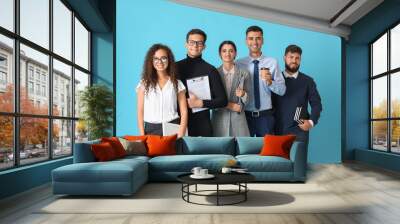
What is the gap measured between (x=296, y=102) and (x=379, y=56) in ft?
7.70

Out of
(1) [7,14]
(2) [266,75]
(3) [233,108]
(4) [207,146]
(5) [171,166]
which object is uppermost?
(1) [7,14]

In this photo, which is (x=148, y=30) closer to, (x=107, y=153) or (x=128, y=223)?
(x=107, y=153)

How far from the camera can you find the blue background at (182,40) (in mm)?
8750

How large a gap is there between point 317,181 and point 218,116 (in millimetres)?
2362

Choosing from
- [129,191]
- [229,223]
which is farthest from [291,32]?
[229,223]

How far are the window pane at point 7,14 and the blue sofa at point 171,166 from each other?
1752 millimetres

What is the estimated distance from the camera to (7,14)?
5074mm

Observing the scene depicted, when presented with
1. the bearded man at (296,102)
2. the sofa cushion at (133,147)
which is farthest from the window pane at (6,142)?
the bearded man at (296,102)

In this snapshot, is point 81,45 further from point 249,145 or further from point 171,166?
point 249,145

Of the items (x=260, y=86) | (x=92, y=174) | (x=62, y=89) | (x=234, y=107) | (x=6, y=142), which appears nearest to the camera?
(x=92, y=174)

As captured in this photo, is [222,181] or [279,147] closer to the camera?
[222,181]

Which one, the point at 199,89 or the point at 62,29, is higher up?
the point at 62,29

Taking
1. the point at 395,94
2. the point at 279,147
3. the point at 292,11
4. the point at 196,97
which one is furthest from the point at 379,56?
the point at 196,97

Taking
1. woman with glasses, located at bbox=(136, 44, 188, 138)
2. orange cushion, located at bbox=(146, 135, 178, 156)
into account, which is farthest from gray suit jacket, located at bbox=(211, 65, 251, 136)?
orange cushion, located at bbox=(146, 135, 178, 156)
